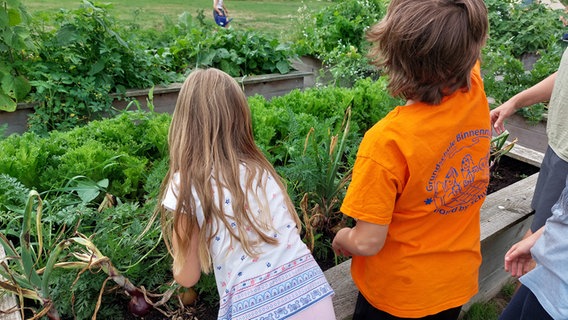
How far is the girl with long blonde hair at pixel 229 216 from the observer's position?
1.45 metres

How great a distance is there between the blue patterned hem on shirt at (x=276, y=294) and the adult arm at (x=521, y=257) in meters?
0.73

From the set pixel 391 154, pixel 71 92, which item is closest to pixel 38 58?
pixel 71 92

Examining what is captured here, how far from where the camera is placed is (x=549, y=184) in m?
2.18

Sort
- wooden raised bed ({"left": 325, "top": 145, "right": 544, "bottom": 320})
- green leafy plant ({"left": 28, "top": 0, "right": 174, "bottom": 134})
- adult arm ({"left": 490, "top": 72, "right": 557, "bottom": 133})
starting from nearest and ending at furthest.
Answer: adult arm ({"left": 490, "top": 72, "right": 557, "bottom": 133}) < wooden raised bed ({"left": 325, "top": 145, "right": 544, "bottom": 320}) < green leafy plant ({"left": 28, "top": 0, "right": 174, "bottom": 134})

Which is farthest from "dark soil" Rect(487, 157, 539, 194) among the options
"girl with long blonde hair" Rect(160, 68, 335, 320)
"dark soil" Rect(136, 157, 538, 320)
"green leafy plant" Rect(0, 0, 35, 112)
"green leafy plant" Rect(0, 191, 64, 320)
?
"green leafy plant" Rect(0, 0, 35, 112)

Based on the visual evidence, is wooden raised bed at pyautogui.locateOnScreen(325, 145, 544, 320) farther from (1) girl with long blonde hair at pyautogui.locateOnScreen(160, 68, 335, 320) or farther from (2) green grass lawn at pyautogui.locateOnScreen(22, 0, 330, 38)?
(2) green grass lawn at pyautogui.locateOnScreen(22, 0, 330, 38)

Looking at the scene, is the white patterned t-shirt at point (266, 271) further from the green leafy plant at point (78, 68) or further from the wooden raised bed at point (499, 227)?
the green leafy plant at point (78, 68)

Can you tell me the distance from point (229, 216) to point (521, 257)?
1.14 m

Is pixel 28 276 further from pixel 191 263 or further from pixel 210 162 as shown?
pixel 210 162

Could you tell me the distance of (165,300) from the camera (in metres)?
1.84

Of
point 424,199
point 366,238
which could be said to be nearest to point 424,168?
point 424,199

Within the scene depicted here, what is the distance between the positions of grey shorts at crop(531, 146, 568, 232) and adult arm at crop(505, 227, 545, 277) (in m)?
0.61

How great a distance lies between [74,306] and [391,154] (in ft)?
4.55

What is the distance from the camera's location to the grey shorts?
2096 millimetres
